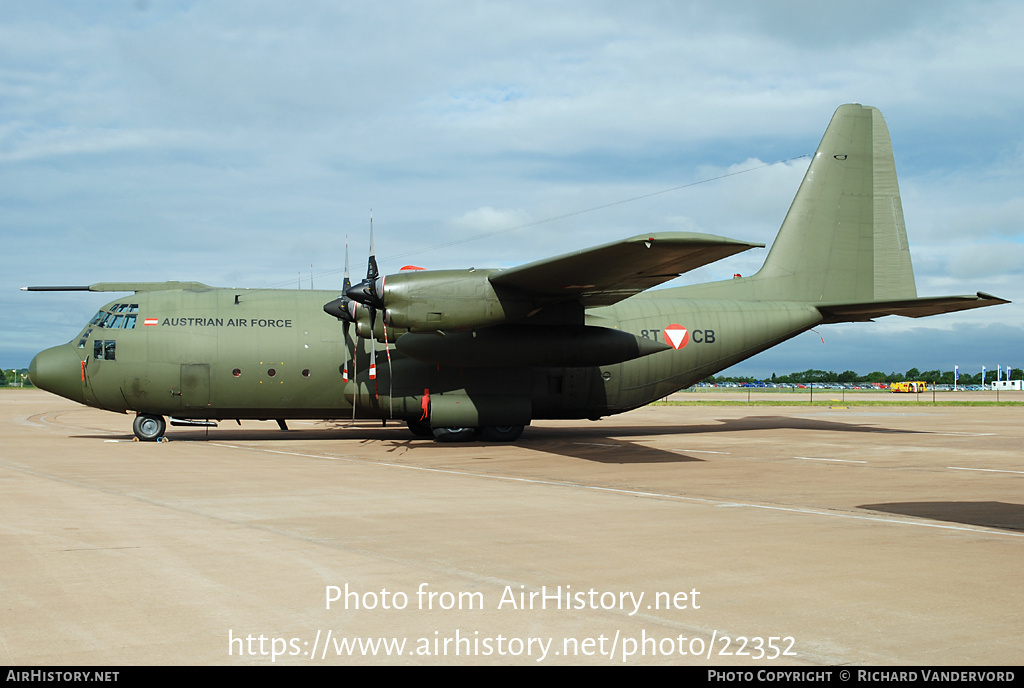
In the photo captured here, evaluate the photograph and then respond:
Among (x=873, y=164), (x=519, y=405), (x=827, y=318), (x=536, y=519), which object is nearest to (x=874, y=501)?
(x=536, y=519)

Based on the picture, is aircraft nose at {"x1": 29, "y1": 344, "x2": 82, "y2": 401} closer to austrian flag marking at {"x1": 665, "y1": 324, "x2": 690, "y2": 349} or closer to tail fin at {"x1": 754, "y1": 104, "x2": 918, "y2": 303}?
austrian flag marking at {"x1": 665, "y1": 324, "x2": 690, "y2": 349}

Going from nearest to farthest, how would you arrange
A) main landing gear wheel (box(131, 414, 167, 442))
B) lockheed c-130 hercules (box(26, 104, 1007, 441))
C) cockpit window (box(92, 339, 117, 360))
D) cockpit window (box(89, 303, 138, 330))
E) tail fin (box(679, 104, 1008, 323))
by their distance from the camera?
lockheed c-130 hercules (box(26, 104, 1007, 441))
cockpit window (box(92, 339, 117, 360))
cockpit window (box(89, 303, 138, 330))
main landing gear wheel (box(131, 414, 167, 442))
tail fin (box(679, 104, 1008, 323))

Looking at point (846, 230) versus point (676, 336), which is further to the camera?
point (846, 230)

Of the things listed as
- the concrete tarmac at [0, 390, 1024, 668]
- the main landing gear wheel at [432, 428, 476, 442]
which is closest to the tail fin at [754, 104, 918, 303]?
the concrete tarmac at [0, 390, 1024, 668]

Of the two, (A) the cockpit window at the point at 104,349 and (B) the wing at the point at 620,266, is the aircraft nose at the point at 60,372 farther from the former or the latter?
(B) the wing at the point at 620,266

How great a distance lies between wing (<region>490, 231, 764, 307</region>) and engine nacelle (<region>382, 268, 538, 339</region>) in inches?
15.5

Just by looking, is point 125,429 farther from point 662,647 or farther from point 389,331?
point 662,647

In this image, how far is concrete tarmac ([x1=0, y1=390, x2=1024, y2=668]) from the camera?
15.1ft

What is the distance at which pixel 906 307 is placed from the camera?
2167cm

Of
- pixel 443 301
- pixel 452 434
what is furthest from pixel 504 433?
pixel 443 301

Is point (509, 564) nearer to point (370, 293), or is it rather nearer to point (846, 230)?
point (370, 293)

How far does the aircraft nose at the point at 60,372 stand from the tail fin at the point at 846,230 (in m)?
19.3

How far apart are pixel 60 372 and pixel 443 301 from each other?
10.9 m
